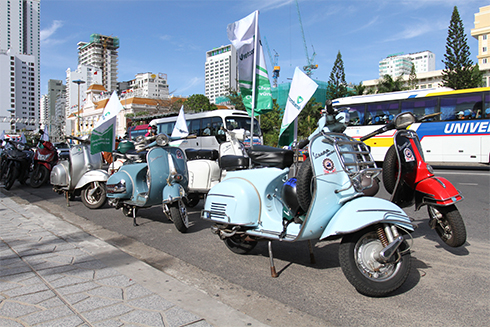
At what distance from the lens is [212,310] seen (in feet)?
8.21

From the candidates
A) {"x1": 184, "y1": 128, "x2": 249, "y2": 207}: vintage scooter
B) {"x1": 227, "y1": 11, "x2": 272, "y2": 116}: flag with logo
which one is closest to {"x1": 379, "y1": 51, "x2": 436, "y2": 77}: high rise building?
{"x1": 227, "y1": 11, "x2": 272, "y2": 116}: flag with logo

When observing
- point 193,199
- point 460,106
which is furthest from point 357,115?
point 193,199

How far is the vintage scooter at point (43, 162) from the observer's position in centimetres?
1016

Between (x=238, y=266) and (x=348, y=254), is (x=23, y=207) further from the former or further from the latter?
(x=348, y=254)

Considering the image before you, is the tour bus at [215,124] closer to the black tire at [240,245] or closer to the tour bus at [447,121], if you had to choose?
the tour bus at [447,121]

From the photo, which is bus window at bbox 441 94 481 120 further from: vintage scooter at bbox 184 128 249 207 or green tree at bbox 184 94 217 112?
green tree at bbox 184 94 217 112

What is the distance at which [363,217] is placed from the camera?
2.61 metres

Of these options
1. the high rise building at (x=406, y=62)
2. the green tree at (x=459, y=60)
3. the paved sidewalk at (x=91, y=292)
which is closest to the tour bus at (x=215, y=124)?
the paved sidewalk at (x=91, y=292)

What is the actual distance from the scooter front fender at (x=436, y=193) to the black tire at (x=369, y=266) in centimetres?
108

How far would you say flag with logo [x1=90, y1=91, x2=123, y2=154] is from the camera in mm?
6516

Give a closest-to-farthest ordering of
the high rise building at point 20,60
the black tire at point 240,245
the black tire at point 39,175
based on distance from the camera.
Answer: the black tire at point 240,245 < the black tire at point 39,175 < the high rise building at point 20,60

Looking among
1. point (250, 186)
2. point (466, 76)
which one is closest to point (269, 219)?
point (250, 186)

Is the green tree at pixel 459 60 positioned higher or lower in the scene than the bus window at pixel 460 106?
higher

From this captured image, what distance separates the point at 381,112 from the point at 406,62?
176622mm
